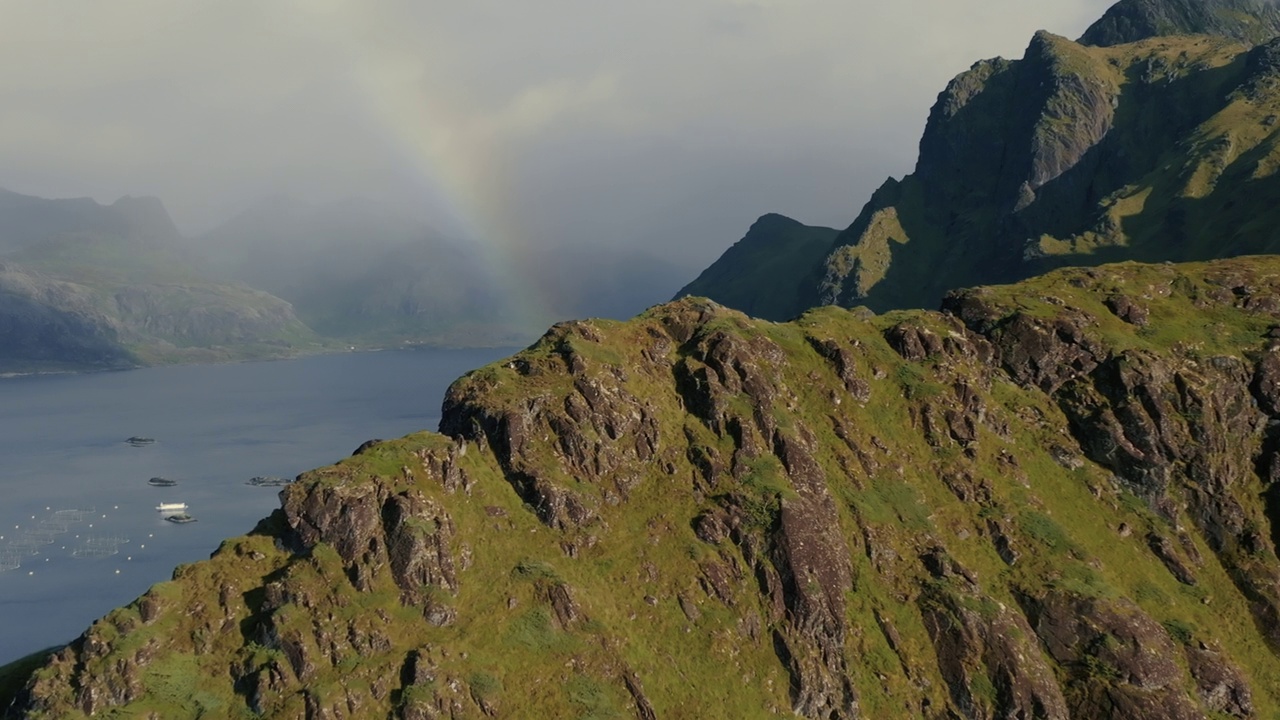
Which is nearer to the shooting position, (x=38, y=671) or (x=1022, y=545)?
(x=38, y=671)

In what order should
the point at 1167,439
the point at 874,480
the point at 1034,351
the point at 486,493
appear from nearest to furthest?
the point at 486,493 < the point at 874,480 < the point at 1167,439 < the point at 1034,351

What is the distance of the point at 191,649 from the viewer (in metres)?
84.6

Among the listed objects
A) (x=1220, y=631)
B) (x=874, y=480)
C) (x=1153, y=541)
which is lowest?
(x=1220, y=631)

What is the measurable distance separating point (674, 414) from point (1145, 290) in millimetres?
76696

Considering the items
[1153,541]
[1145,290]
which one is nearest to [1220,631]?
[1153,541]

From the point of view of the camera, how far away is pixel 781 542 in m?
104

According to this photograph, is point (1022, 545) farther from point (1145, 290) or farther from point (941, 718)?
point (1145, 290)

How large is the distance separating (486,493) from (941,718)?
1977 inches

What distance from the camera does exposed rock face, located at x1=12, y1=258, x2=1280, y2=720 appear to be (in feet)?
285

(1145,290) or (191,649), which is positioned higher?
(191,649)

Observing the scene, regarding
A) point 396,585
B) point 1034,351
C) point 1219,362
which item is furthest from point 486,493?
point 1219,362

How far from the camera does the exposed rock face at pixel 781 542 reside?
86.8 meters

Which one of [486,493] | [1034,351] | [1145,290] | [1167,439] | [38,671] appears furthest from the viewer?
[1145,290]

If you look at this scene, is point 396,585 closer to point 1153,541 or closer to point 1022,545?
point 1022,545
